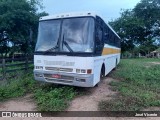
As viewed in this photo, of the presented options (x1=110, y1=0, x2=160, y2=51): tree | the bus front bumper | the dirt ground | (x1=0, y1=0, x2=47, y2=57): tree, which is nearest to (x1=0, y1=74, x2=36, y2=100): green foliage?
the dirt ground

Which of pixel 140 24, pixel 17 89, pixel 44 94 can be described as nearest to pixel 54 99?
pixel 44 94

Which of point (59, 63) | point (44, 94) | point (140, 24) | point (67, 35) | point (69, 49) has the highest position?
point (140, 24)

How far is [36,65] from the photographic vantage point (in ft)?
27.0

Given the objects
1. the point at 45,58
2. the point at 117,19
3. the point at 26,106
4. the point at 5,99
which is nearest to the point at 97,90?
the point at 45,58

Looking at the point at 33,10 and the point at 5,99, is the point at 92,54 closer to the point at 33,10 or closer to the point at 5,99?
the point at 5,99

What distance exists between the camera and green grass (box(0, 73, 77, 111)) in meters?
6.58

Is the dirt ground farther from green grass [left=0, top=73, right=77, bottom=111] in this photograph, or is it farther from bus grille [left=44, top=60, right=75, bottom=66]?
bus grille [left=44, top=60, right=75, bottom=66]

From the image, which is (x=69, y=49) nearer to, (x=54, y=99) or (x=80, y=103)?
(x=54, y=99)

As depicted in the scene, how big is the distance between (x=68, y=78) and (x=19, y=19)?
13143mm

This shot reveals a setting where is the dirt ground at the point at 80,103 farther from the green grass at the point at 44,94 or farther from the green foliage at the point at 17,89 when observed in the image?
the green foliage at the point at 17,89

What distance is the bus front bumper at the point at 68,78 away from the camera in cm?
736

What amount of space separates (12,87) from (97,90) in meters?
3.69

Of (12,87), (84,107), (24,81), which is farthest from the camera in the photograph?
(24,81)

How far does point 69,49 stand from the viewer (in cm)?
756
